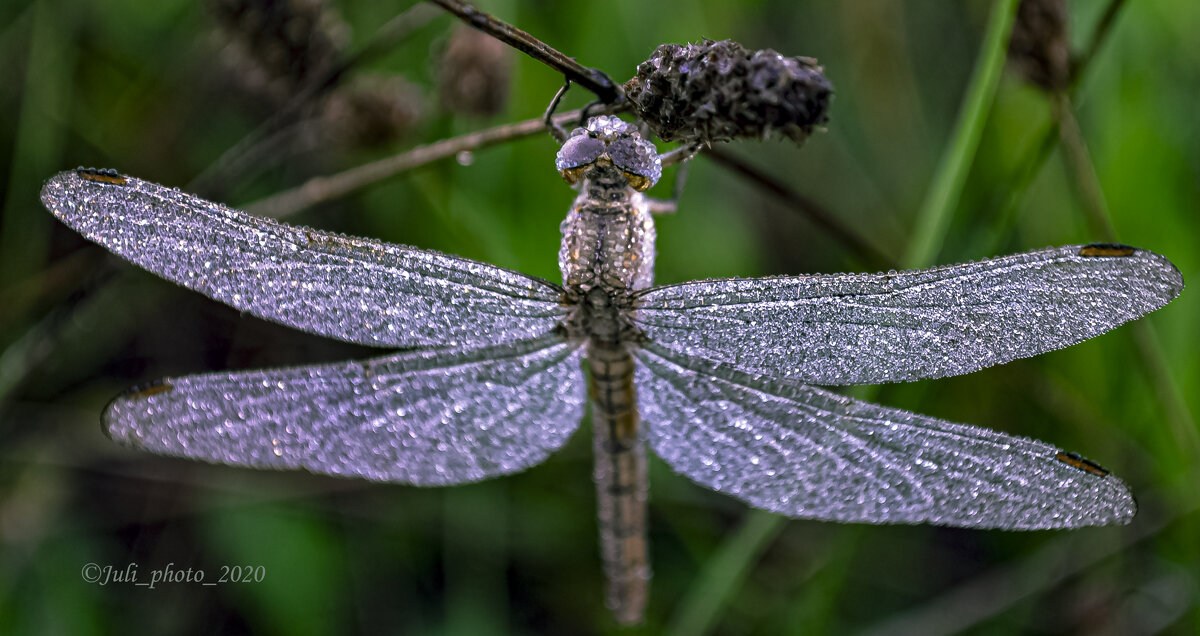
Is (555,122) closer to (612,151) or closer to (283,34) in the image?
(612,151)

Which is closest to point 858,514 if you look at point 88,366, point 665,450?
point 665,450

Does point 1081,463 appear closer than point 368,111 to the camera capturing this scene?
Yes

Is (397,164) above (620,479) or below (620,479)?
above

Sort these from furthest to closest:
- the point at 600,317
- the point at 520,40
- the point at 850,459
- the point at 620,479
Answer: the point at 620,479, the point at 600,317, the point at 850,459, the point at 520,40

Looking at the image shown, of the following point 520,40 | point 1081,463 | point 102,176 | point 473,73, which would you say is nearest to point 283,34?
point 473,73

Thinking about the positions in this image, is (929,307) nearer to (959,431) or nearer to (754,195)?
(959,431)

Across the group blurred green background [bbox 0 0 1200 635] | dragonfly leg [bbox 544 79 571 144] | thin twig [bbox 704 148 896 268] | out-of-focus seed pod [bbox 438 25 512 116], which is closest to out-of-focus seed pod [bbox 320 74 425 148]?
blurred green background [bbox 0 0 1200 635]
